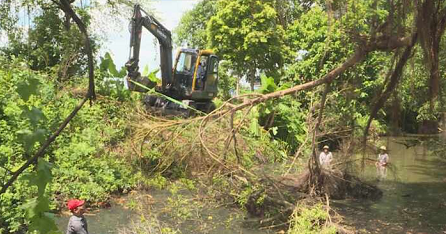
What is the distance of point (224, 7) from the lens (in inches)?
1130

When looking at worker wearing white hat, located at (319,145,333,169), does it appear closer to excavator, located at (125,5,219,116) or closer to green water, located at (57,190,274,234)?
green water, located at (57,190,274,234)

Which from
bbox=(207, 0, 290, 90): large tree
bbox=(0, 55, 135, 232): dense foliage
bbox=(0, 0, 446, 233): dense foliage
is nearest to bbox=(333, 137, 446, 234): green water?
bbox=(0, 0, 446, 233): dense foliage

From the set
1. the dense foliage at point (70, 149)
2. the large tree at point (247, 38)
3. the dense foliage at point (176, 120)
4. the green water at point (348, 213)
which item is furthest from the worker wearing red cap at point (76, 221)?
the large tree at point (247, 38)

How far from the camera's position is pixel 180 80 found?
18.7 m

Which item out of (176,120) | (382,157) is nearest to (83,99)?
(176,120)

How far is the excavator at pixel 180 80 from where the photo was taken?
16891 millimetres

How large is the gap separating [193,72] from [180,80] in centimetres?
65

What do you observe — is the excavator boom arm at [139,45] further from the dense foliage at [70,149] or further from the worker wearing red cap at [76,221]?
the worker wearing red cap at [76,221]

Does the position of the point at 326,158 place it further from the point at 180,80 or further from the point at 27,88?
the point at 27,88

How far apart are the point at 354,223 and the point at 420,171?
9.08m

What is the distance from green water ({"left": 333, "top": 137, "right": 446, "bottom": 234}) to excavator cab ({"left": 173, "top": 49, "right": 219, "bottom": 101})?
776 cm

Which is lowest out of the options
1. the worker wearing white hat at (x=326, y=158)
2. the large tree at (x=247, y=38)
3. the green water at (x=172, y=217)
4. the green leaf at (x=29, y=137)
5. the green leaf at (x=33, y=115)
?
the green water at (x=172, y=217)

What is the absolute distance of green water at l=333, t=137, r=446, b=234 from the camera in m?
9.59

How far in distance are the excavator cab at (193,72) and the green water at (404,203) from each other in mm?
7765
